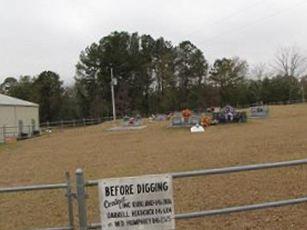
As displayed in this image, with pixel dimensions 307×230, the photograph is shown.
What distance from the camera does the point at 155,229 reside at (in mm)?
5320

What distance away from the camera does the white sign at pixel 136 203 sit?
518 centimetres

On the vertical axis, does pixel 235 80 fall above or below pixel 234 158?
above

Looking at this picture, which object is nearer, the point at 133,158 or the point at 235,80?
the point at 133,158

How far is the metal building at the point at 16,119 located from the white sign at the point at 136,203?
4623 cm

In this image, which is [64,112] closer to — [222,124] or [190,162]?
[222,124]

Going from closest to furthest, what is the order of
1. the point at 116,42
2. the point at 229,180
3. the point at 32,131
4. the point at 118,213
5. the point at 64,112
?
the point at 118,213 → the point at 229,180 → the point at 32,131 → the point at 64,112 → the point at 116,42

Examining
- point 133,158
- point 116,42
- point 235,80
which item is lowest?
point 133,158

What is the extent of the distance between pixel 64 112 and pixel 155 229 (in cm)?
9134

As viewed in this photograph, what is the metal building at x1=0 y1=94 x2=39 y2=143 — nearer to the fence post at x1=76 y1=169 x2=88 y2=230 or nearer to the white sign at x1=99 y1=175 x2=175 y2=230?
the fence post at x1=76 y1=169 x2=88 y2=230

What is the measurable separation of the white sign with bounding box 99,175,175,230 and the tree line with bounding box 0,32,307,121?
90.2 metres

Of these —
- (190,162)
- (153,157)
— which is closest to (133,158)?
(153,157)

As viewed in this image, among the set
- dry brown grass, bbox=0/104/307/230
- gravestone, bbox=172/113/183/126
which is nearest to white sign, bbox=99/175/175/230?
dry brown grass, bbox=0/104/307/230

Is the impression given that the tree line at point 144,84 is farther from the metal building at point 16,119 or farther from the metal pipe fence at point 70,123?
the metal building at point 16,119

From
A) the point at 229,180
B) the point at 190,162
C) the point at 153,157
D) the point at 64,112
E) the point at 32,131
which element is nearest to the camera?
the point at 229,180
